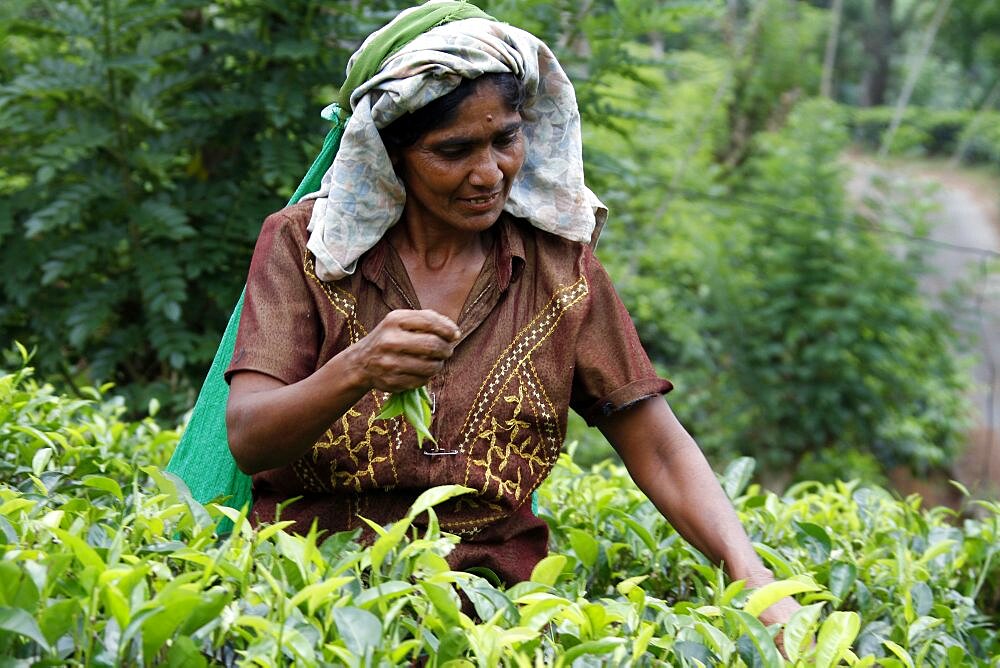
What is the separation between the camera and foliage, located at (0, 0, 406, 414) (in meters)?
3.91

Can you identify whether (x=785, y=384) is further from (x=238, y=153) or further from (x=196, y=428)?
(x=196, y=428)

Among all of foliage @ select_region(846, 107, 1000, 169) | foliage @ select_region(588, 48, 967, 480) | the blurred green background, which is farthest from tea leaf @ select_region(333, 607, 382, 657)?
foliage @ select_region(846, 107, 1000, 169)

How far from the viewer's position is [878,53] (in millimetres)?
20453

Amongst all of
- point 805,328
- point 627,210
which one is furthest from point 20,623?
point 627,210

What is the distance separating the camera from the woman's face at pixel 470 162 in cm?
203

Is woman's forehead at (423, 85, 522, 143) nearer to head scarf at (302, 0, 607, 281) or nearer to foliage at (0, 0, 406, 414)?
head scarf at (302, 0, 607, 281)

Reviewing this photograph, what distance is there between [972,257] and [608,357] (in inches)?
501

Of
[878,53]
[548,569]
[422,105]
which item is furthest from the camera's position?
[878,53]

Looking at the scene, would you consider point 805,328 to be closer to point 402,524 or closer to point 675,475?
point 675,475

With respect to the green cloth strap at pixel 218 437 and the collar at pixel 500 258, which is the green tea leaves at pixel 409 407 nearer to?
the collar at pixel 500 258

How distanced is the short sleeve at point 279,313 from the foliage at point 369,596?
269 millimetres

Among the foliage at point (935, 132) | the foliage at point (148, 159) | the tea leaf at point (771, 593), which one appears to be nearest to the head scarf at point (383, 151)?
the tea leaf at point (771, 593)

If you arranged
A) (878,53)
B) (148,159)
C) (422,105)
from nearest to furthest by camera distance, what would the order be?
(422,105), (148,159), (878,53)

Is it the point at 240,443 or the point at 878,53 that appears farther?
the point at 878,53
